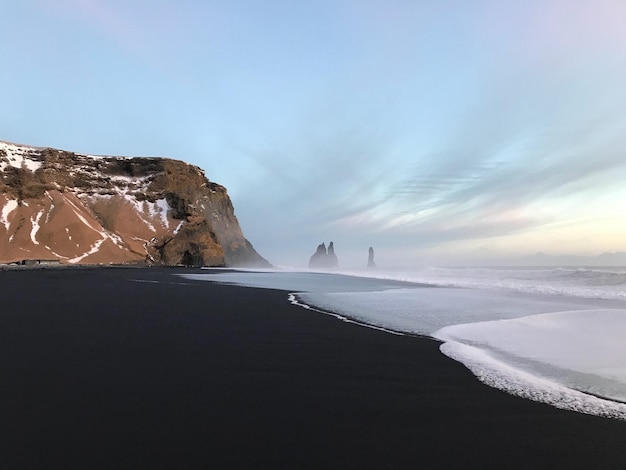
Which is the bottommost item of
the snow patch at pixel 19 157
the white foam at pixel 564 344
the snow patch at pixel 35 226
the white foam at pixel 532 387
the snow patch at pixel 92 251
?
the white foam at pixel 532 387

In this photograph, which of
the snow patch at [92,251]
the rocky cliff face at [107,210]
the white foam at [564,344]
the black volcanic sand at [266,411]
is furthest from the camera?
the rocky cliff face at [107,210]

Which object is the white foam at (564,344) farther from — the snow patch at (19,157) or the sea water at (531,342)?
the snow patch at (19,157)

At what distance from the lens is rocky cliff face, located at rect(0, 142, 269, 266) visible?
98.9m

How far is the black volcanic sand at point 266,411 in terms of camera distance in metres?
3.50

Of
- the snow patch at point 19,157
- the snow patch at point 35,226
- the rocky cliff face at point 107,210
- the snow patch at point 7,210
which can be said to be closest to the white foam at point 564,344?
the rocky cliff face at point 107,210

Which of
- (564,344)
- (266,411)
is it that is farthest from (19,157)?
(564,344)

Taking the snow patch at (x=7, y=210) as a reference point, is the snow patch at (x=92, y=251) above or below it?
below

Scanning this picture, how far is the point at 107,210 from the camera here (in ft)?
403

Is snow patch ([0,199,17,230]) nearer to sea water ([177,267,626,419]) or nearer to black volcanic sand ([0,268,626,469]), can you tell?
sea water ([177,267,626,419])

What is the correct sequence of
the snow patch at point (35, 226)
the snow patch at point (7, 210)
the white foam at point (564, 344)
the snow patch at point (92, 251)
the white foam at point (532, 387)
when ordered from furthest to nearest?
the snow patch at point (7, 210) → the snow patch at point (92, 251) → the snow patch at point (35, 226) → the white foam at point (564, 344) → the white foam at point (532, 387)

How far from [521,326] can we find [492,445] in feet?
27.9

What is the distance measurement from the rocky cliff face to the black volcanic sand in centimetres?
10527

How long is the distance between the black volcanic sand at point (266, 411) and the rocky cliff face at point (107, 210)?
105m

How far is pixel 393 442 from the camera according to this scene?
382cm
